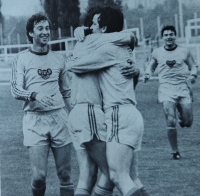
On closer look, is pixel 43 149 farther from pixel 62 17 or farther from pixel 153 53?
pixel 153 53

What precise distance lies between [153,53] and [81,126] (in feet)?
5.58

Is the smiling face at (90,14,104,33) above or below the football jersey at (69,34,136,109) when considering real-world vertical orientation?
above

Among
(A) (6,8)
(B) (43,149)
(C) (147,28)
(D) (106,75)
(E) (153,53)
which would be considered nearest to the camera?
(D) (106,75)

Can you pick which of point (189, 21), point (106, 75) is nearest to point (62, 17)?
point (189, 21)

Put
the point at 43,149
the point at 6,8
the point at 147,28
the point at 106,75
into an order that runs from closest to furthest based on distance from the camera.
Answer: the point at 106,75 < the point at 43,149 < the point at 6,8 < the point at 147,28

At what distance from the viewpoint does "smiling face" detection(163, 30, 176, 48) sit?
3.62 m

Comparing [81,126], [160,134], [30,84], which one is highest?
[30,84]

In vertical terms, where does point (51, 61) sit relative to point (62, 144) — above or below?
above

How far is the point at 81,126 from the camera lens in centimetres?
235

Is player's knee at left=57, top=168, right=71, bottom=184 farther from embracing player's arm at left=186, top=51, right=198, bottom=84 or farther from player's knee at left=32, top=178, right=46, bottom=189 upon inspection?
embracing player's arm at left=186, top=51, right=198, bottom=84

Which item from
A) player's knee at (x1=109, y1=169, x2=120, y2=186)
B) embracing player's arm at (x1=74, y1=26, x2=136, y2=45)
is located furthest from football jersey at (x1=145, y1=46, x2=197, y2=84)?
player's knee at (x1=109, y1=169, x2=120, y2=186)

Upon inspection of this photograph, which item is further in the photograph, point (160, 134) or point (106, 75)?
point (160, 134)

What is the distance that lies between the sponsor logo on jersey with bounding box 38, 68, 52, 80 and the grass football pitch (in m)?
0.48

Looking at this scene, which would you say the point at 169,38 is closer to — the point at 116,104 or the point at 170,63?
the point at 170,63
